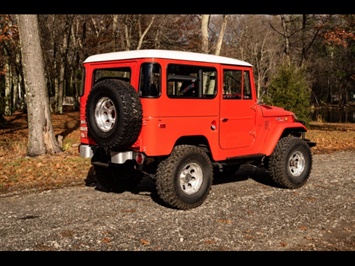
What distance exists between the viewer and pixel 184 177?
20.9 feet

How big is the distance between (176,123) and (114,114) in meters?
0.99

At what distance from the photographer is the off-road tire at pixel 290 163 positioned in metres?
7.60

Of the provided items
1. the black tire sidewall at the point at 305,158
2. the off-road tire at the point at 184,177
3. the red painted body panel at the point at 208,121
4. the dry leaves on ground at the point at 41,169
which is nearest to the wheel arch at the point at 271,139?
the red painted body panel at the point at 208,121

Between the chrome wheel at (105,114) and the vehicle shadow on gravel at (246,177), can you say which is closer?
the chrome wheel at (105,114)

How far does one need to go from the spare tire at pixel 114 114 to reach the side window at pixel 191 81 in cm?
70

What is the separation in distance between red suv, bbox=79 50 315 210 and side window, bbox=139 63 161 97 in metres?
0.02

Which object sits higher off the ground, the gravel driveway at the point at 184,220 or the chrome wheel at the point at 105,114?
the chrome wheel at the point at 105,114

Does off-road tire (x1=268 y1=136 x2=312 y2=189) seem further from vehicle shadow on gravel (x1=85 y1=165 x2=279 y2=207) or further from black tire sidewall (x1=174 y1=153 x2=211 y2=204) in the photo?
black tire sidewall (x1=174 y1=153 x2=211 y2=204)

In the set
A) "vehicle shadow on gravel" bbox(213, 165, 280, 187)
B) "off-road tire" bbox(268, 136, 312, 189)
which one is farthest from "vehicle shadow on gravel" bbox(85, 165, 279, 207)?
"off-road tire" bbox(268, 136, 312, 189)

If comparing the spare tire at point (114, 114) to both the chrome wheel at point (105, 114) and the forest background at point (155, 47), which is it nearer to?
the chrome wheel at point (105, 114)

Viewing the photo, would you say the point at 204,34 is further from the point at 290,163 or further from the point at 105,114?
the point at 105,114

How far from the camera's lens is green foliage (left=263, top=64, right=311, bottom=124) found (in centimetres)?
1748

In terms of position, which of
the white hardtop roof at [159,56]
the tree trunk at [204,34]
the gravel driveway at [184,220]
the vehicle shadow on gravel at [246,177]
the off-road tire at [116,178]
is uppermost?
the tree trunk at [204,34]

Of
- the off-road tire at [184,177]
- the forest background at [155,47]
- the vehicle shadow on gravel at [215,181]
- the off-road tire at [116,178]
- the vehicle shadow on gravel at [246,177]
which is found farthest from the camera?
the forest background at [155,47]
